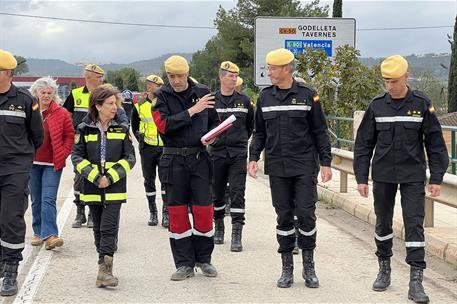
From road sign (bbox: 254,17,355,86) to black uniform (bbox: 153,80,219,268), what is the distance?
43.1 feet

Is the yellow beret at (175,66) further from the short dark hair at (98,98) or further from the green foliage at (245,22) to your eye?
the green foliage at (245,22)

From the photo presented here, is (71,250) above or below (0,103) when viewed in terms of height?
below

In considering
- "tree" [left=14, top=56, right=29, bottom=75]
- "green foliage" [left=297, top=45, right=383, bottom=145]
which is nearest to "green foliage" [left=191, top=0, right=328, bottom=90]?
"tree" [left=14, top=56, right=29, bottom=75]

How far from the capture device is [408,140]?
5969 millimetres

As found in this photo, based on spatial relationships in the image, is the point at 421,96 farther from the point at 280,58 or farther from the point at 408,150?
the point at 280,58

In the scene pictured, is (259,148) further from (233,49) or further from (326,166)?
(233,49)

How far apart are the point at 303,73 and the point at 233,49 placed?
3701cm

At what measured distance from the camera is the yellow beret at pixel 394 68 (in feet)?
19.4

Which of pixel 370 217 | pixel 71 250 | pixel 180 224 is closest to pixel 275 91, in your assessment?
pixel 180 224

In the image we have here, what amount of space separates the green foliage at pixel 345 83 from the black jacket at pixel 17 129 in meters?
10.3

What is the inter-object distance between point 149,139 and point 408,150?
4.18 m

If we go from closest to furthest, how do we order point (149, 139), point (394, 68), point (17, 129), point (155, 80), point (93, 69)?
point (394, 68) < point (17, 129) < point (93, 69) < point (149, 139) < point (155, 80)

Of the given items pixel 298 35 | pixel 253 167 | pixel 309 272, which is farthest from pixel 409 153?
pixel 298 35

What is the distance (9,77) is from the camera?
6160 mm
